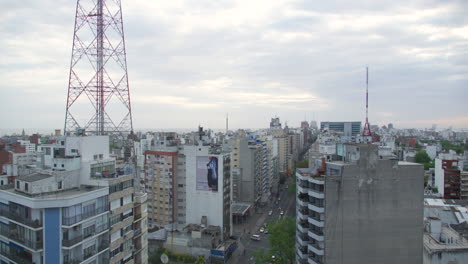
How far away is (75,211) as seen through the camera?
12.2 m

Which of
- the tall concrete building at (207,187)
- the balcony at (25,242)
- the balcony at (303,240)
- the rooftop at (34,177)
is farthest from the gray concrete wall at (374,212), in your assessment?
the tall concrete building at (207,187)

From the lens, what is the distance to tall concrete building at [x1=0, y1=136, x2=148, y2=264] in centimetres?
1183

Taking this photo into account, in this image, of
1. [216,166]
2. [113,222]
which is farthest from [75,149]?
[216,166]

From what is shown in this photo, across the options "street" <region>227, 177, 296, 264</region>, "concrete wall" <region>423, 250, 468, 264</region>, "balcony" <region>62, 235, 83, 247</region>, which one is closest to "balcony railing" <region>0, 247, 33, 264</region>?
"balcony" <region>62, 235, 83, 247</region>

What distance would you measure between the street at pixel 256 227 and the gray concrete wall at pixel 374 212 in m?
13.8

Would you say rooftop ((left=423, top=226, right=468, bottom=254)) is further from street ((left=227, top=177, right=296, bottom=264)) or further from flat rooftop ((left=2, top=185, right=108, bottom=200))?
flat rooftop ((left=2, top=185, right=108, bottom=200))

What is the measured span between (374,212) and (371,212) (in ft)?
0.44

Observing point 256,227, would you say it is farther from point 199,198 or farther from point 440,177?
point 440,177

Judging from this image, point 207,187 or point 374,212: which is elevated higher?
point 374,212

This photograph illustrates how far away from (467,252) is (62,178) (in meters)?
18.4

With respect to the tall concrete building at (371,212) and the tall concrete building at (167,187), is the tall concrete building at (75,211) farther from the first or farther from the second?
the tall concrete building at (167,187)

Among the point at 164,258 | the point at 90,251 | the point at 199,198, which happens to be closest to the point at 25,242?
the point at 90,251

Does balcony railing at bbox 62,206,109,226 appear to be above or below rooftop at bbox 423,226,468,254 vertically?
above

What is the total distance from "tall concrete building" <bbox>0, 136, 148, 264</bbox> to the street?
44.5 ft
